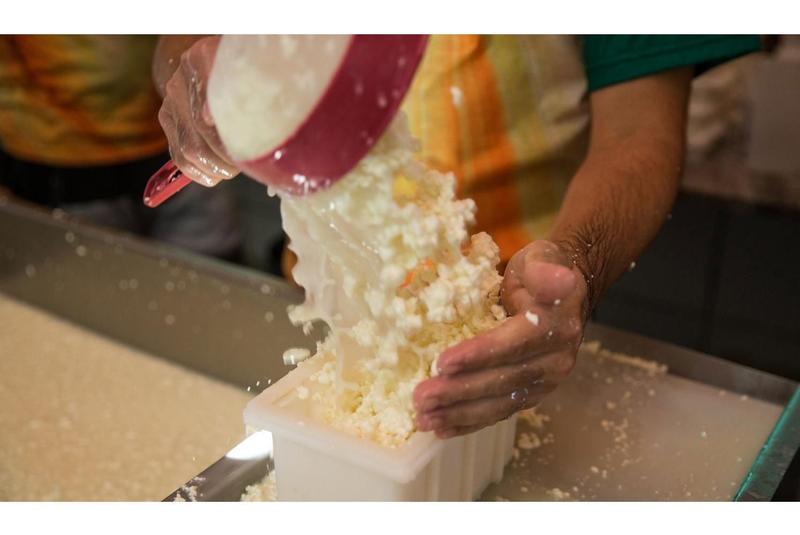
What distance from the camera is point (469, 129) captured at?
111cm

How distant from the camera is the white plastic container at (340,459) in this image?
0.62 metres

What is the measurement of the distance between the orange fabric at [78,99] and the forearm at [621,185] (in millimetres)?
974

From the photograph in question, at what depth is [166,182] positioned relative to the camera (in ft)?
2.40

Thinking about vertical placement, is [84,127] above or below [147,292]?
above

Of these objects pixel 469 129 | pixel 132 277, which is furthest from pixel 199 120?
pixel 132 277

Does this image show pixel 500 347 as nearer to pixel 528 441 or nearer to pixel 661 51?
pixel 528 441

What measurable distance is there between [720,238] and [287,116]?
67.4 inches

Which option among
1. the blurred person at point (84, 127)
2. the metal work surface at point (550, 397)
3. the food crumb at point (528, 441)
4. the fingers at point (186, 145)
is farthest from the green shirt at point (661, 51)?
the blurred person at point (84, 127)

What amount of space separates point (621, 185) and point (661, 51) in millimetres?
203

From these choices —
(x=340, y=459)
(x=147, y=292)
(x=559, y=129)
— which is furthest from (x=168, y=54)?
(x=340, y=459)

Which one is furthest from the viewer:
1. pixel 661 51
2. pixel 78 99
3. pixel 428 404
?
pixel 78 99

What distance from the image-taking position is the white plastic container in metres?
0.62

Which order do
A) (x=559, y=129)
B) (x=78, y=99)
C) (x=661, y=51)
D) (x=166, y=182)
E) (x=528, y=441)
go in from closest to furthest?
(x=166, y=182) < (x=528, y=441) < (x=661, y=51) < (x=559, y=129) < (x=78, y=99)
